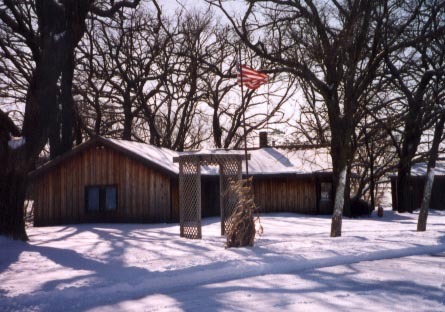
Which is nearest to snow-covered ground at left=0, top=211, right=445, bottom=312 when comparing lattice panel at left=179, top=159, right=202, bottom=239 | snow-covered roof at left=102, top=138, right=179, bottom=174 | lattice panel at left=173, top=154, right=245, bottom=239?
lattice panel at left=179, top=159, right=202, bottom=239

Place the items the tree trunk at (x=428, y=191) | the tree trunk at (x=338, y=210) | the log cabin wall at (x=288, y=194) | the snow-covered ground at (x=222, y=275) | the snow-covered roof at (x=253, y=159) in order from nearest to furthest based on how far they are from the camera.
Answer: the snow-covered ground at (x=222, y=275), the tree trunk at (x=338, y=210), the tree trunk at (x=428, y=191), the snow-covered roof at (x=253, y=159), the log cabin wall at (x=288, y=194)

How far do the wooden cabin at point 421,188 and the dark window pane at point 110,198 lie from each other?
19.0 m

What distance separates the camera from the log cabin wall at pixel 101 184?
23.7m

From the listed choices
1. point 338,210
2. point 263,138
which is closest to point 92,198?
point 338,210

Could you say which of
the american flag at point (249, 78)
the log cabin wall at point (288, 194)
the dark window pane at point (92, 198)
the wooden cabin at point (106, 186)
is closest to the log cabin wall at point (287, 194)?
the log cabin wall at point (288, 194)

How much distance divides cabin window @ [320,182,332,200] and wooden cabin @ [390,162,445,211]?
21.2ft

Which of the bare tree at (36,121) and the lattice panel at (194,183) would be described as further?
the lattice panel at (194,183)

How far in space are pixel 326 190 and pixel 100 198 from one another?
13.1m

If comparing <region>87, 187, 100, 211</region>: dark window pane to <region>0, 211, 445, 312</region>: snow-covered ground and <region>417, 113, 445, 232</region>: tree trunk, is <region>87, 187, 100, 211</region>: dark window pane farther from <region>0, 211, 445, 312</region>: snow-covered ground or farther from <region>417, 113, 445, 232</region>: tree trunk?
<region>417, 113, 445, 232</region>: tree trunk

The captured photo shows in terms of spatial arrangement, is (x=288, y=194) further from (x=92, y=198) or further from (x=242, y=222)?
(x=242, y=222)

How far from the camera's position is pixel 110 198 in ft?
80.3

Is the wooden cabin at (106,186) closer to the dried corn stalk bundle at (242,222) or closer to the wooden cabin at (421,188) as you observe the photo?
the dried corn stalk bundle at (242,222)

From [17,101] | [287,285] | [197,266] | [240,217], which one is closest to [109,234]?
[240,217]

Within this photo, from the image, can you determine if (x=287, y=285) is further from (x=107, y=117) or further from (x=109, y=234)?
(x=107, y=117)
